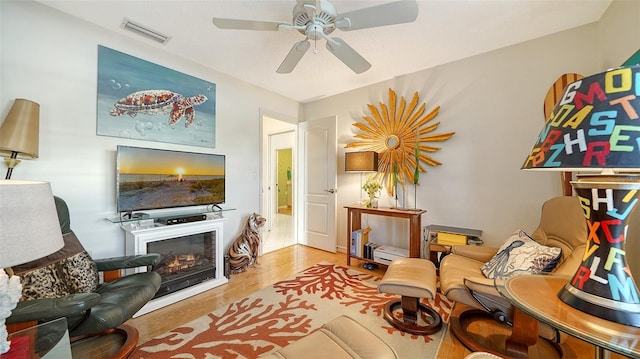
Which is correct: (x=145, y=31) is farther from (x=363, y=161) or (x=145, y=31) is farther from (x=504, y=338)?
(x=504, y=338)

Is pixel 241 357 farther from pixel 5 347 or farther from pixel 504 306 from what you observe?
pixel 504 306

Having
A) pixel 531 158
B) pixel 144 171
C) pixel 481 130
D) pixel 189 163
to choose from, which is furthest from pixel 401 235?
pixel 144 171

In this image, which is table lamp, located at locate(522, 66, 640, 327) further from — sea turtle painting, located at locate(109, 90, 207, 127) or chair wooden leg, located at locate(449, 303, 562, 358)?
sea turtle painting, located at locate(109, 90, 207, 127)

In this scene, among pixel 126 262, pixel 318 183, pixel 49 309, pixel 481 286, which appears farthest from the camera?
pixel 318 183

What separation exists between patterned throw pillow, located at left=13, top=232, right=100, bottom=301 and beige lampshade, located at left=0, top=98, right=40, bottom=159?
66 centimetres

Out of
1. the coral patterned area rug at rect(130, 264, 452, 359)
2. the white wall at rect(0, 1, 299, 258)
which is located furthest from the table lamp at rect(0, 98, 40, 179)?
the coral patterned area rug at rect(130, 264, 452, 359)

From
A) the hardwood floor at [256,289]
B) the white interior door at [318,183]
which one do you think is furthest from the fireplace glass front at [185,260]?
the white interior door at [318,183]

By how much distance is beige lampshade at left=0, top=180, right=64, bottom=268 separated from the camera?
0.74 metres

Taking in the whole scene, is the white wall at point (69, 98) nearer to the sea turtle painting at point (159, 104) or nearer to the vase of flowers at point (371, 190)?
the sea turtle painting at point (159, 104)

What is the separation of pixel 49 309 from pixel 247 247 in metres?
1.96

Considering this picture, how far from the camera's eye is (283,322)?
195 cm

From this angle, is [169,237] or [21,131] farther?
[169,237]

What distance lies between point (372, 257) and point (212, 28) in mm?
3080

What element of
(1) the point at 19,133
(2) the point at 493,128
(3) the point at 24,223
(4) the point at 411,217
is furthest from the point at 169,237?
(2) the point at 493,128
